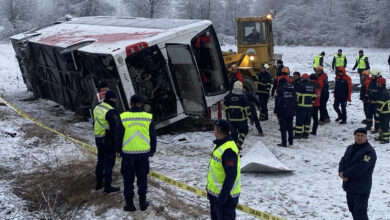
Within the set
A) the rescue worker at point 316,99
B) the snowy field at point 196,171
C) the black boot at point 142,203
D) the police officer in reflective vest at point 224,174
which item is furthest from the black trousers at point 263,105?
the police officer in reflective vest at point 224,174

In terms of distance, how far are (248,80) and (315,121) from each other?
3.13m

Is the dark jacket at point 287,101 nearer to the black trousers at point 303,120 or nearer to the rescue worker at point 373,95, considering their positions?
the black trousers at point 303,120

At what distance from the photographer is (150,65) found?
30.4 ft

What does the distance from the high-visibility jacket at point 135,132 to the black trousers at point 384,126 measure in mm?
6053

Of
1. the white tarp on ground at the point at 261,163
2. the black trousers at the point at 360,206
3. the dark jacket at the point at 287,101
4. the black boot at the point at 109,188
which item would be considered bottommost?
the white tarp on ground at the point at 261,163

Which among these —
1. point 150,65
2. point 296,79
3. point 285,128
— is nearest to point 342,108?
point 296,79

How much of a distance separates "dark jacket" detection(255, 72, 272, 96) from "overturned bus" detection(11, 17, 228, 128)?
1398mm

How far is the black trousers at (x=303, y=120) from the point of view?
9375mm

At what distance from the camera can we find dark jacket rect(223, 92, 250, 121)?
7840 mm

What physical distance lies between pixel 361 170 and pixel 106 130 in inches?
141

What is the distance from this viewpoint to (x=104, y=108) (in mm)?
5898

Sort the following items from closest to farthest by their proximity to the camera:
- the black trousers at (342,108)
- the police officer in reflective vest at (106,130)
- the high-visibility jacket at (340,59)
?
the police officer in reflective vest at (106,130)
the black trousers at (342,108)
the high-visibility jacket at (340,59)

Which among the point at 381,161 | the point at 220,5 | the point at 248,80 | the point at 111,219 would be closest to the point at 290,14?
the point at 220,5

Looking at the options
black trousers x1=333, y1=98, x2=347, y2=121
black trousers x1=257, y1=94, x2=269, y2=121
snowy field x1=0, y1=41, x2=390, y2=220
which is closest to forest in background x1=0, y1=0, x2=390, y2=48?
black trousers x1=333, y1=98, x2=347, y2=121
